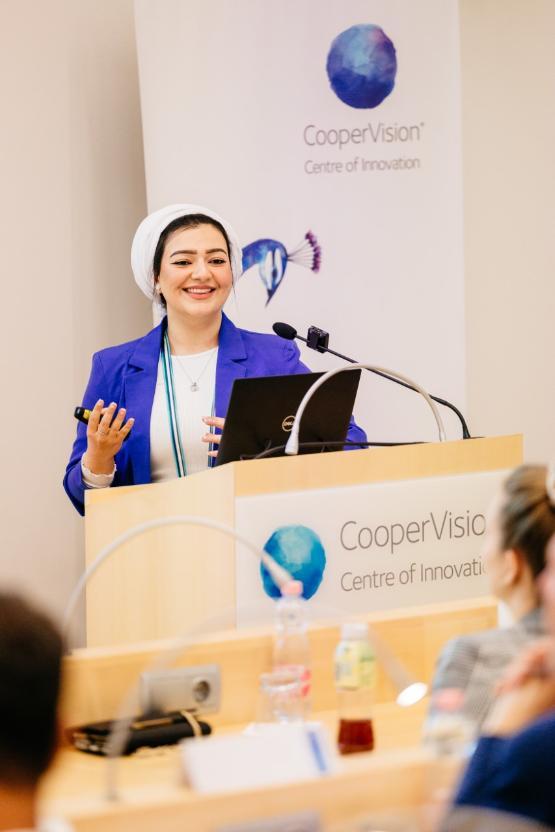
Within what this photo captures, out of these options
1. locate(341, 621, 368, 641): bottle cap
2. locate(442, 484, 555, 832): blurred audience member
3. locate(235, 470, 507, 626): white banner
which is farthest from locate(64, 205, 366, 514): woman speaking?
locate(442, 484, 555, 832): blurred audience member

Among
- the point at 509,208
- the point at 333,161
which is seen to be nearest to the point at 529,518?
the point at 333,161

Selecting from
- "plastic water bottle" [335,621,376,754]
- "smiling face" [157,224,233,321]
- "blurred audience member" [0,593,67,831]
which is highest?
"smiling face" [157,224,233,321]

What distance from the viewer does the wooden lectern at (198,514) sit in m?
2.57

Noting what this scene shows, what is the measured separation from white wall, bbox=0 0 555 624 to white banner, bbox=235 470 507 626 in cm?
242

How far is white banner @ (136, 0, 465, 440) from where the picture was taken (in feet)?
15.1

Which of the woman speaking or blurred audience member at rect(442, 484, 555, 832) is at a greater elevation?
the woman speaking

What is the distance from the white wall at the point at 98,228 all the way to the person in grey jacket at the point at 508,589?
10.0 feet

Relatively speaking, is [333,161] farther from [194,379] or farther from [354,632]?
[354,632]

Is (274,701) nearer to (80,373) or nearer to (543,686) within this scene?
(543,686)

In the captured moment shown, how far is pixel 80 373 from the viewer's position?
194 inches

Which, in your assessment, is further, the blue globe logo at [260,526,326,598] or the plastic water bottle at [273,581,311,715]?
the blue globe logo at [260,526,326,598]

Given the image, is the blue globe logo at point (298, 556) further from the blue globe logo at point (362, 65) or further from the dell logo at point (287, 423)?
the blue globe logo at point (362, 65)

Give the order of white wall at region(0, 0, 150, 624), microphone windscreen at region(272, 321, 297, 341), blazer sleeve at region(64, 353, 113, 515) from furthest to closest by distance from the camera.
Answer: white wall at region(0, 0, 150, 624) → blazer sleeve at region(64, 353, 113, 515) → microphone windscreen at region(272, 321, 297, 341)

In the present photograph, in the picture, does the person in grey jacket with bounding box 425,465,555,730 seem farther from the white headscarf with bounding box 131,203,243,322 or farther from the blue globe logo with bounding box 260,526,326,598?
the white headscarf with bounding box 131,203,243,322
